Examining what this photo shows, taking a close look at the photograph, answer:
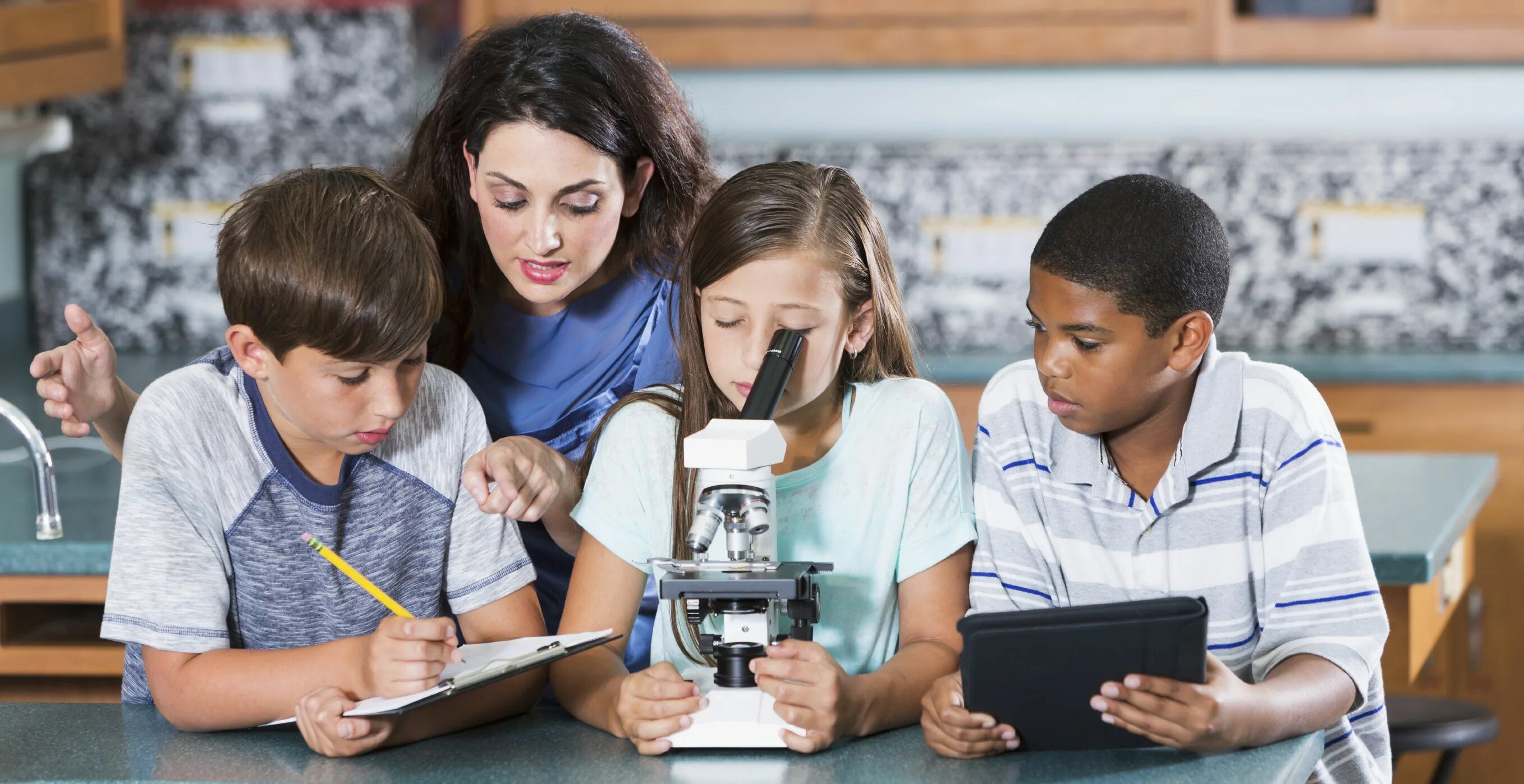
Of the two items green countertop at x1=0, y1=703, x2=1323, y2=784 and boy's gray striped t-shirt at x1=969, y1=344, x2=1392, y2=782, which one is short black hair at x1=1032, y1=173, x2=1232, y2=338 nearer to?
boy's gray striped t-shirt at x1=969, y1=344, x2=1392, y2=782

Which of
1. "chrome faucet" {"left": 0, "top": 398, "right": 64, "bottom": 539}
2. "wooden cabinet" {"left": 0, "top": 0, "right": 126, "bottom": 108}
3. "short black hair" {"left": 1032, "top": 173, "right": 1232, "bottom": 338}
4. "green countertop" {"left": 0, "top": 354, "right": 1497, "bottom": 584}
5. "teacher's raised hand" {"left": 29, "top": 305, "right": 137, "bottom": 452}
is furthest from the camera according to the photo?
"wooden cabinet" {"left": 0, "top": 0, "right": 126, "bottom": 108}

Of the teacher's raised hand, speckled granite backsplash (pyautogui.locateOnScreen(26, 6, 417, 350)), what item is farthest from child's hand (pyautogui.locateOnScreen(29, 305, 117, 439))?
speckled granite backsplash (pyautogui.locateOnScreen(26, 6, 417, 350))

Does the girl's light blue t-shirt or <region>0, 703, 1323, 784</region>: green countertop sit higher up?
the girl's light blue t-shirt

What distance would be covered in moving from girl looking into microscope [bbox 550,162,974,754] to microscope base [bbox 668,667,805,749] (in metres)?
0.16

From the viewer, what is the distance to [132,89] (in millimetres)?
3449

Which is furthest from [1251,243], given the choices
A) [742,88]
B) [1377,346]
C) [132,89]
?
[132,89]

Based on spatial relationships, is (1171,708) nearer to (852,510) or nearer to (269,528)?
(852,510)

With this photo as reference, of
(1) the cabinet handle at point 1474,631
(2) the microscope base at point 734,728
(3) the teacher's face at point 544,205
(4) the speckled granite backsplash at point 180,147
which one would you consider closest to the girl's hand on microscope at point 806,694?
(2) the microscope base at point 734,728

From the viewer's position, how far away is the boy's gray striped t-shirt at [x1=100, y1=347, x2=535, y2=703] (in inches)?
53.2

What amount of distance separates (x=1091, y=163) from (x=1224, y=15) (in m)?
0.41

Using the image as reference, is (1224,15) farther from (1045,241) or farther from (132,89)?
(132,89)

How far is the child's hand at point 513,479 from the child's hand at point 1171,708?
554mm

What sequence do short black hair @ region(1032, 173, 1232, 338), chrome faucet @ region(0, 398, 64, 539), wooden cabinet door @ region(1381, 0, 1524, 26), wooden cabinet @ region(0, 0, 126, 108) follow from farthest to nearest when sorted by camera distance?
1. wooden cabinet door @ region(1381, 0, 1524, 26)
2. wooden cabinet @ region(0, 0, 126, 108)
3. chrome faucet @ region(0, 398, 64, 539)
4. short black hair @ region(1032, 173, 1232, 338)

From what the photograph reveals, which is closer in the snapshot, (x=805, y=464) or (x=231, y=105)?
(x=805, y=464)
